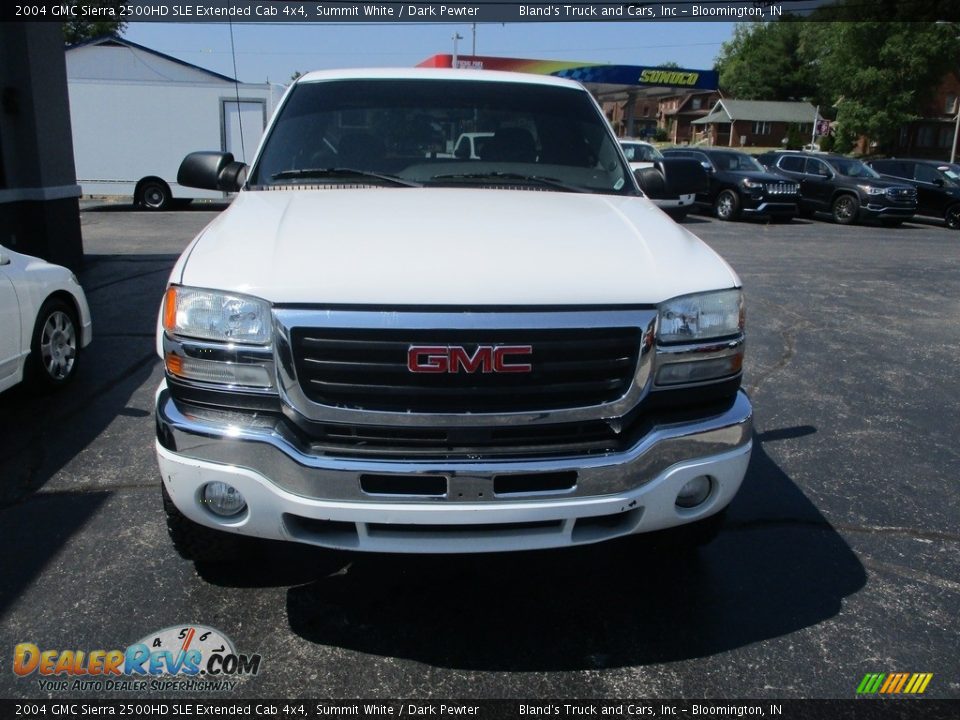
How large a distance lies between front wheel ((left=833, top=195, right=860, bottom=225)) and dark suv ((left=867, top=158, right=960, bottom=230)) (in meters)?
1.93

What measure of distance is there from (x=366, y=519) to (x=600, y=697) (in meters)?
0.97

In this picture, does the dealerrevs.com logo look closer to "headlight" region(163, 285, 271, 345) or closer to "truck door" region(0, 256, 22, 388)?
"headlight" region(163, 285, 271, 345)

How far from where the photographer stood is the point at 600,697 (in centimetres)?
255

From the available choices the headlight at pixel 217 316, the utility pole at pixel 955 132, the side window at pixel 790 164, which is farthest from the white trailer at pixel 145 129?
the utility pole at pixel 955 132

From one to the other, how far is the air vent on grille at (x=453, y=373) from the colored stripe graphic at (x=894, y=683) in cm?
136

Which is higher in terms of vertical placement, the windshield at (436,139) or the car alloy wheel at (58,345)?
the windshield at (436,139)

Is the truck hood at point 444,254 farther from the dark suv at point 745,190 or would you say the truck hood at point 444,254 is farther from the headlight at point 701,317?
the dark suv at point 745,190

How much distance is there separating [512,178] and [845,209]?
18.0 meters

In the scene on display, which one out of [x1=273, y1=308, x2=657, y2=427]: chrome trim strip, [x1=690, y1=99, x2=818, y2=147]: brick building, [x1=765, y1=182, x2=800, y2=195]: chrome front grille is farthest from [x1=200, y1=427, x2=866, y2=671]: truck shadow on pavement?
[x1=690, y1=99, x2=818, y2=147]: brick building

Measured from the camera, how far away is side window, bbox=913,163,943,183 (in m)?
19.8

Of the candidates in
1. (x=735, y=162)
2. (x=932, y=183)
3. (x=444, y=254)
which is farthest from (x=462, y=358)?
(x=932, y=183)

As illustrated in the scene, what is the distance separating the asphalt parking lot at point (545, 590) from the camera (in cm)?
267

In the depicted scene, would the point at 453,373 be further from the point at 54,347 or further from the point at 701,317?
the point at 54,347

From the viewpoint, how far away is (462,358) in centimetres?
240
